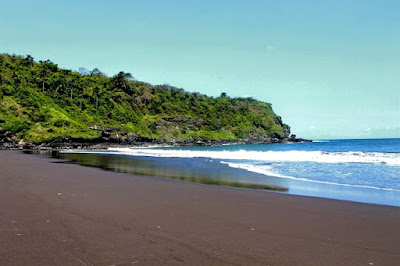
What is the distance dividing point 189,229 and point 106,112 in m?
81.8

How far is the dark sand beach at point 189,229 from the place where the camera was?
4.48 meters

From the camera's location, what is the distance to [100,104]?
86562 millimetres

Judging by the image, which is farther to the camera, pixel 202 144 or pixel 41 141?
pixel 202 144

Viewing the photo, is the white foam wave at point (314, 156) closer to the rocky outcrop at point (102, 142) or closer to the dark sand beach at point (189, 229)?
the dark sand beach at point (189, 229)

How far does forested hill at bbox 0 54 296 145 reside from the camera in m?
61.3

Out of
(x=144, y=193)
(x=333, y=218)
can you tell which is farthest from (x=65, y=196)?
(x=333, y=218)

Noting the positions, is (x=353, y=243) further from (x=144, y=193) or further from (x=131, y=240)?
(x=144, y=193)

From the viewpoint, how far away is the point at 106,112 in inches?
3273

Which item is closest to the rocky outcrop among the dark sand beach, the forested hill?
the forested hill

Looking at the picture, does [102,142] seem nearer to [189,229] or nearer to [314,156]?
[314,156]

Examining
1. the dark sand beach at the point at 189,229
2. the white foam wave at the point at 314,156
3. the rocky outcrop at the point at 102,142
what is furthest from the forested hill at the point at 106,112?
the dark sand beach at the point at 189,229

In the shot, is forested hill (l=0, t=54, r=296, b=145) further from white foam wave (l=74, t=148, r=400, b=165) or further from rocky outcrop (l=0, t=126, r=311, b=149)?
white foam wave (l=74, t=148, r=400, b=165)

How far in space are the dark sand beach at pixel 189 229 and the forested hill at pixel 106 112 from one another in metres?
55.9

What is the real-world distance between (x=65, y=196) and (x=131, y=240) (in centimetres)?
474
